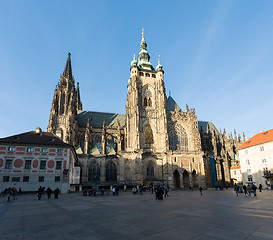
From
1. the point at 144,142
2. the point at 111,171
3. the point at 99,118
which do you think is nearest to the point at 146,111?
the point at 144,142

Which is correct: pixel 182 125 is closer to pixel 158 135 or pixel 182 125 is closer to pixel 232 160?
Result: pixel 158 135

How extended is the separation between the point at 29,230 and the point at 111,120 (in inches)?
1911

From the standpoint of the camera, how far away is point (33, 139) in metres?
29.6

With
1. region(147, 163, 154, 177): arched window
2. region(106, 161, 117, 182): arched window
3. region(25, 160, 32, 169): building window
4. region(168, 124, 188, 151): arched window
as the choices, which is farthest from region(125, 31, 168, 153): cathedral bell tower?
region(25, 160, 32, 169): building window

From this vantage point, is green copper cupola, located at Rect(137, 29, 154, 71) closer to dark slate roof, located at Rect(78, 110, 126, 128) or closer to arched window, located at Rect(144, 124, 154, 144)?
dark slate roof, located at Rect(78, 110, 126, 128)

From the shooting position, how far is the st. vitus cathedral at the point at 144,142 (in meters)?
41.1

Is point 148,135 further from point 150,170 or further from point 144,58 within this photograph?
point 144,58

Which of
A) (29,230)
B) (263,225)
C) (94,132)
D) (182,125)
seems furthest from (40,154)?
(182,125)

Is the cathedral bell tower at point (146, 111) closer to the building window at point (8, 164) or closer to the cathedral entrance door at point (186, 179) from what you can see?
the cathedral entrance door at point (186, 179)

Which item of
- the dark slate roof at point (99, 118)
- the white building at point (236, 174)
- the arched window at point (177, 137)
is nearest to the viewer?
the arched window at point (177, 137)

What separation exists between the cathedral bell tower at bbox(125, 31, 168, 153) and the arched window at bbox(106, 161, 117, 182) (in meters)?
5.79

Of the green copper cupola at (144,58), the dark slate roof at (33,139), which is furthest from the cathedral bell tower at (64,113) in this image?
the green copper cupola at (144,58)

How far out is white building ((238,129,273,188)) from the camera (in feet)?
116

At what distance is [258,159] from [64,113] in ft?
149
